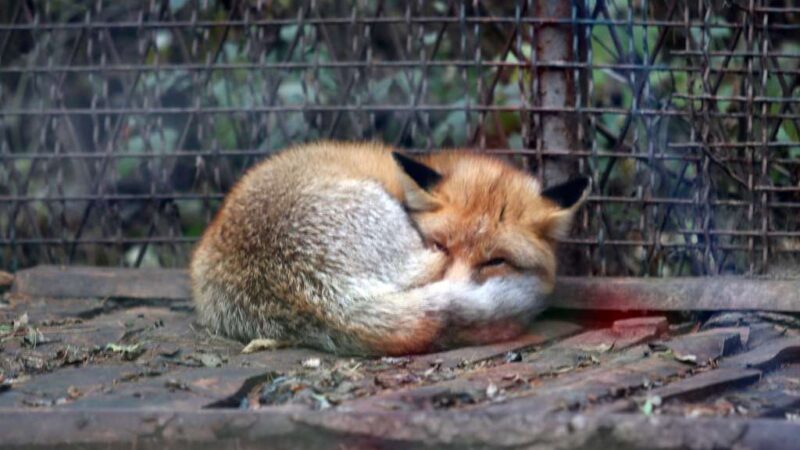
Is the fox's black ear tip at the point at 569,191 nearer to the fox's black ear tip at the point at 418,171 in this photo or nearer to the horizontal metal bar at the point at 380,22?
the fox's black ear tip at the point at 418,171

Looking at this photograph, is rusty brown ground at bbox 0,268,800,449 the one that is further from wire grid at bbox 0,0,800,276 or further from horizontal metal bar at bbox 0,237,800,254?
wire grid at bbox 0,0,800,276

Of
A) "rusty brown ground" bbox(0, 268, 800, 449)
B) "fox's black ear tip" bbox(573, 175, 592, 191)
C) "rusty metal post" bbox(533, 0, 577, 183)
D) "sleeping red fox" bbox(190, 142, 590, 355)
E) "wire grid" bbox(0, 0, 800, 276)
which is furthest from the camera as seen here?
"rusty metal post" bbox(533, 0, 577, 183)

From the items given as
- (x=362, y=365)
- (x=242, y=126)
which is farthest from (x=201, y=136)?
(x=362, y=365)

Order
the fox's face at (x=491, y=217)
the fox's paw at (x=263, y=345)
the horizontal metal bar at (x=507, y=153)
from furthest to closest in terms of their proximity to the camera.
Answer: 1. the horizontal metal bar at (x=507, y=153)
2. the fox's face at (x=491, y=217)
3. the fox's paw at (x=263, y=345)

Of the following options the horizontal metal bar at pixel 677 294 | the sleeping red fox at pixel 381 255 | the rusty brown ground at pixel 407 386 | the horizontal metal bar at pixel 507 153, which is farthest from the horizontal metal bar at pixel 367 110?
the rusty brown ground at pixel 407 386

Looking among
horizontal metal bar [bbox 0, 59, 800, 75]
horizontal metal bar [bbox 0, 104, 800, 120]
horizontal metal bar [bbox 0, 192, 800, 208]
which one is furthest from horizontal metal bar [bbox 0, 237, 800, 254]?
horizontal metal bar [bbox 0, 59, 800, 75]

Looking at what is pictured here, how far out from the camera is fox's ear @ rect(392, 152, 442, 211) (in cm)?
462

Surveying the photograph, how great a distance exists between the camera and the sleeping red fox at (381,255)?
13.9 ft

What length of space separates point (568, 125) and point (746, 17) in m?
0.86

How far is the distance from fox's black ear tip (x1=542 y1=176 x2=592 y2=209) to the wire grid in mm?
427

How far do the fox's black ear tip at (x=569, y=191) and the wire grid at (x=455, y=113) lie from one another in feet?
1.40

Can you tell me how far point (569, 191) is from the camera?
465 centimetres

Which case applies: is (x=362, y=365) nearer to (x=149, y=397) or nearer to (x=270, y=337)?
(x=270, y=337)

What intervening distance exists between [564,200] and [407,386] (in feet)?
4.35
